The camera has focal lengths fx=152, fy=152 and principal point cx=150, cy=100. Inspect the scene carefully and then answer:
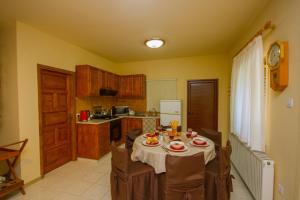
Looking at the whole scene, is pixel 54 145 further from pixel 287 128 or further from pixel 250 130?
pixel 287 128

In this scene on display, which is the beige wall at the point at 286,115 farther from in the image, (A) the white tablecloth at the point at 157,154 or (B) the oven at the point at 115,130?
(B) the oven at the point at 115,130

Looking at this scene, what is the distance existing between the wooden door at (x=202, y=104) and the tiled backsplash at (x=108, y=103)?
1.54m

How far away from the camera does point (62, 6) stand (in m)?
2.01

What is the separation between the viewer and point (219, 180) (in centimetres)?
183

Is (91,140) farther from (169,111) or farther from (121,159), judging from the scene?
(169,111)

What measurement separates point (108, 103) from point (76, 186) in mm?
2769

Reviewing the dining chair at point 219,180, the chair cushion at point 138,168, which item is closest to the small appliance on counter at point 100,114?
the chair cushion at point 138,168

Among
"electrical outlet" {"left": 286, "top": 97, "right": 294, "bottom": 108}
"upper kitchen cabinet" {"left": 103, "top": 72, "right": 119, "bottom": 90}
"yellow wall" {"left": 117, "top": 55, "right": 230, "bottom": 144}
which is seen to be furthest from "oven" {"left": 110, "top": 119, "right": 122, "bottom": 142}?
"electrical outlet" {"left": 286, "top": 97, "right": 294, "bottom": 108}

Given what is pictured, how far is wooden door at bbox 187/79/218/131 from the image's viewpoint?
4.43 metres

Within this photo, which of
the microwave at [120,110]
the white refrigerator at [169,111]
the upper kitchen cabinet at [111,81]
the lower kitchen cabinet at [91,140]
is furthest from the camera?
the microwave at [120,110]

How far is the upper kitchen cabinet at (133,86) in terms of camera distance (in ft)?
16.0

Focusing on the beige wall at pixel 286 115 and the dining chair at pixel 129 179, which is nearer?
the beige wall at pixel 286 115

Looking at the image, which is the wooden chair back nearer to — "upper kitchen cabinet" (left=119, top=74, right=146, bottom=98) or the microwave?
the microwave

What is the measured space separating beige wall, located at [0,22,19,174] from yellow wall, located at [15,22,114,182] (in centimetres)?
7
